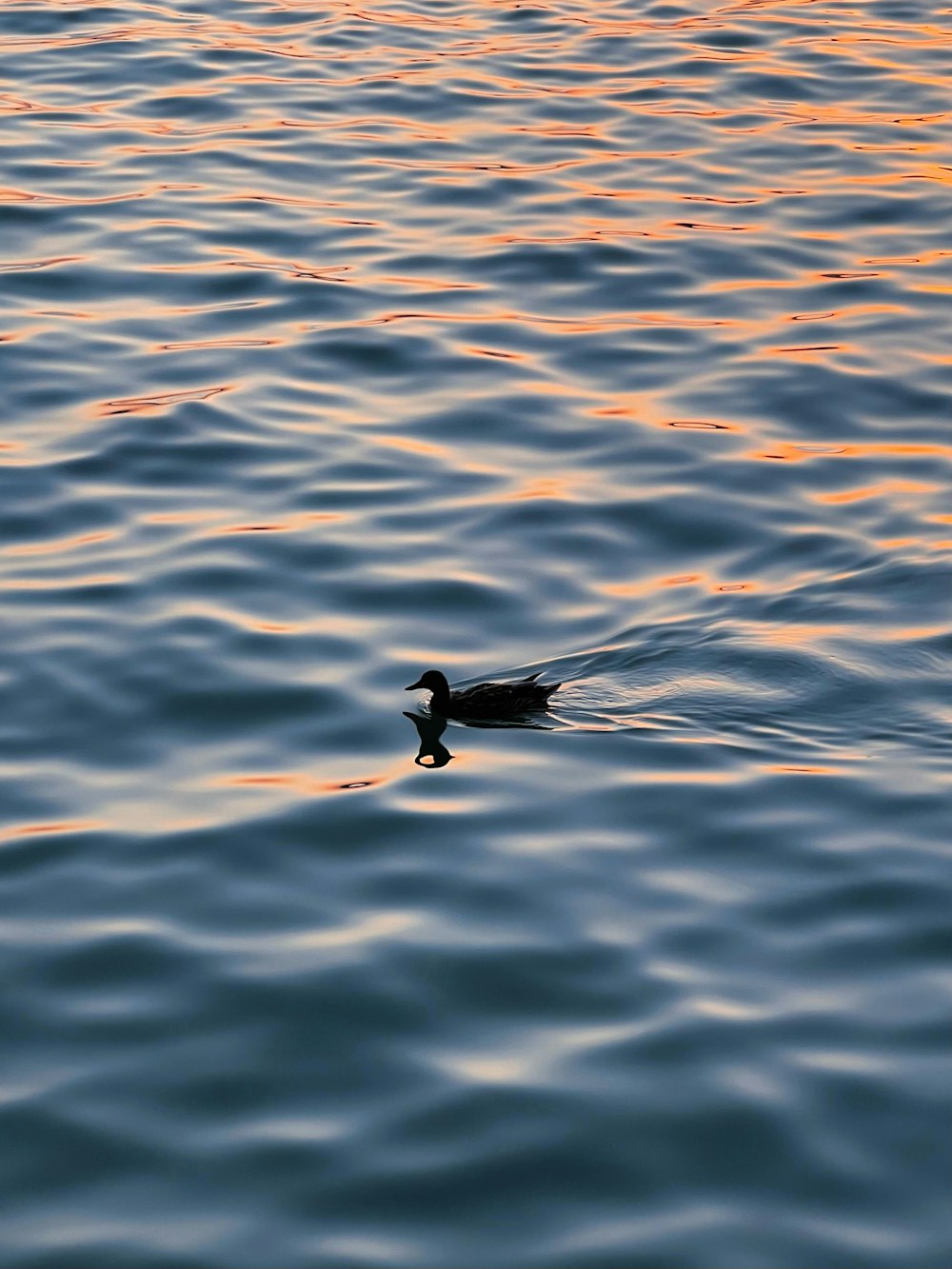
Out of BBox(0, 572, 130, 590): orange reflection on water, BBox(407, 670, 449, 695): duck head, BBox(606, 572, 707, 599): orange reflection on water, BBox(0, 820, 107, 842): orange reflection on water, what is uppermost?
BBox(0, 572, 130, 590): orange reflection on water

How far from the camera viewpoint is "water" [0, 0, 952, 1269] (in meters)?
5.90

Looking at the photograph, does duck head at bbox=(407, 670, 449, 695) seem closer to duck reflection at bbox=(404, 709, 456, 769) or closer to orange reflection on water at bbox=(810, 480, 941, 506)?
duck reflection at bbox=(404, 709, 456, 769)

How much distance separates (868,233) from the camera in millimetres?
15695

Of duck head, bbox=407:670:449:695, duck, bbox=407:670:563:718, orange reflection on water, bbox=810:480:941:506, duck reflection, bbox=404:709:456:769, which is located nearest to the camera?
duck reflection, bbox=404:709:456:769

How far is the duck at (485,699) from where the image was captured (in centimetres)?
868

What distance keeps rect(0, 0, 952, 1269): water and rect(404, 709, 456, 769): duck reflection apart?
41 mm

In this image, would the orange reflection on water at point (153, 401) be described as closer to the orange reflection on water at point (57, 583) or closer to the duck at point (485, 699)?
the orange reflection on water at point (57, 583)

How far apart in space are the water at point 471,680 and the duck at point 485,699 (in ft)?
0.50

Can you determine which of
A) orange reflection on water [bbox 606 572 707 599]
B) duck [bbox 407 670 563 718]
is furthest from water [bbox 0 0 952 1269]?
duck [bbox 407 670 563 718]

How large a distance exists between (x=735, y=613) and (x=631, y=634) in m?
0.66

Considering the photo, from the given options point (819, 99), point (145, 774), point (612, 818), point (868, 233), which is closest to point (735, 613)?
point (612, 818)

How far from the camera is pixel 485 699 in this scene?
8.66 m

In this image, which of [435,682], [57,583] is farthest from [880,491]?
[57,583]

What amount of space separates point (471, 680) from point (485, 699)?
617 mm
